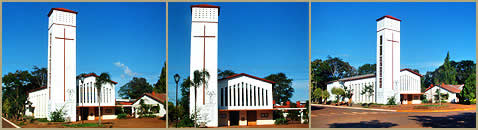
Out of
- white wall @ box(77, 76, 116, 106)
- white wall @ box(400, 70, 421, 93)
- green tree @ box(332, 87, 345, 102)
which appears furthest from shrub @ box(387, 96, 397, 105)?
white wall @ box(77, 76, 116, 106)

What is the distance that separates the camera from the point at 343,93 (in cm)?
2136

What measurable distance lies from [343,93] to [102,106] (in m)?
14.6

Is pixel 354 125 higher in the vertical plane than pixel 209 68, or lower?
lower

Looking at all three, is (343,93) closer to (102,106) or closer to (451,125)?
(451,125)

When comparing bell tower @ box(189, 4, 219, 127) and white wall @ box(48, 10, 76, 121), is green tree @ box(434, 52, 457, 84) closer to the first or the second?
bell tower @ box(189, 4, 219, 127)

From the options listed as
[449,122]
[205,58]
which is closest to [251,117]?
[205,58]

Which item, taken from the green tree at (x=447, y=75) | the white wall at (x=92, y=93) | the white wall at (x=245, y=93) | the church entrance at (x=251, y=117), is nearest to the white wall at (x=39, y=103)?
the white wall at (x=92, y=93)

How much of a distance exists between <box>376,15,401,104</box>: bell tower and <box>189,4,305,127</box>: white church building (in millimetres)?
9828

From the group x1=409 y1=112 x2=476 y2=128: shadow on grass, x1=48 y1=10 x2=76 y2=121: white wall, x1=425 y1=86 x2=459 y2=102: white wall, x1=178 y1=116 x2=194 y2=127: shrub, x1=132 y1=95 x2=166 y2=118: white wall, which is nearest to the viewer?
x1=409 y1=112 x2=476 y2=128: shadow on grass

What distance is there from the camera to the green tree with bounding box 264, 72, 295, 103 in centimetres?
2500

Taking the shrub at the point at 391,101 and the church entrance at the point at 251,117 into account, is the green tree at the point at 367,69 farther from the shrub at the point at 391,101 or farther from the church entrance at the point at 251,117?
the church entrance at the point at 251,117

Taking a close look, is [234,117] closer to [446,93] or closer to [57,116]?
[57,116]

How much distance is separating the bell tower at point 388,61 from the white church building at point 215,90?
32.2 feet

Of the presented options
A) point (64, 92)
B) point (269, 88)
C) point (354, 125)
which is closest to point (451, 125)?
point (354, 125)
